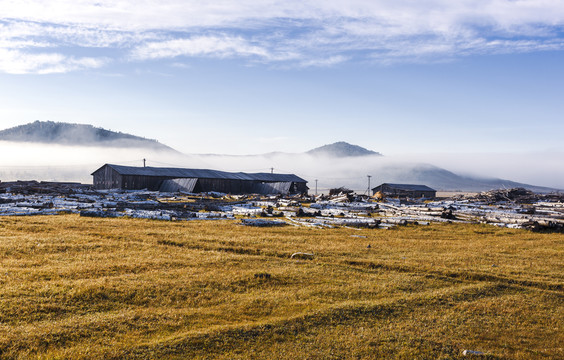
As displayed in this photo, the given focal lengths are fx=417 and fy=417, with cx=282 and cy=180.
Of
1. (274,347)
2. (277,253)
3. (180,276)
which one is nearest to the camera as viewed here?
(274,347)

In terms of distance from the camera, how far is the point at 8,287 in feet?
42.5

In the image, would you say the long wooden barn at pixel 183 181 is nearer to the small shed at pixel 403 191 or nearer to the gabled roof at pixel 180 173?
the gabled roof at pixel 180 173

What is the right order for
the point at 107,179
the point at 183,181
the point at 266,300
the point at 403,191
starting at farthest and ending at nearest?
the point at 403,191 → the point at 107,179 → the point at 183,181 → the point at 266,300

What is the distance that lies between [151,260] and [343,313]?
29.8 ft

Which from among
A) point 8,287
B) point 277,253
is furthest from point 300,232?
point 8,287

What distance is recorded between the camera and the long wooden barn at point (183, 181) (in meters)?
81.8

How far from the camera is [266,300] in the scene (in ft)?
42.2

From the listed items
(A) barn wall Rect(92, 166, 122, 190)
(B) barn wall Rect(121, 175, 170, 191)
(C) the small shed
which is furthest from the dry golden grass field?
(C) the small shed

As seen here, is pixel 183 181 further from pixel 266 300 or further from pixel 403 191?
pixel 266 300

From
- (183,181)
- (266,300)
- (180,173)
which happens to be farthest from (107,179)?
(266,300)

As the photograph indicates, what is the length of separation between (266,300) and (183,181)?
72.2 metres

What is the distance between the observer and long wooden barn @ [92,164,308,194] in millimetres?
81750

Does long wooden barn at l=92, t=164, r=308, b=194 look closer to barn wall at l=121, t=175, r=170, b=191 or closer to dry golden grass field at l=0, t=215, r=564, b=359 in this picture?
barn wall at l=121, t=175, r=170, b=191

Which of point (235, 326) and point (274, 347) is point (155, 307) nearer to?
point (235, 326)
